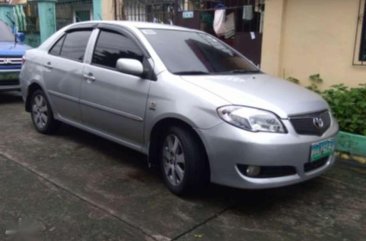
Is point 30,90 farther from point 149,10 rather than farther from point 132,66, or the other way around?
point 149,10

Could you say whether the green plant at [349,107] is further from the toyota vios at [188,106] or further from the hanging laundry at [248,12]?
the hanging laundry at [248,12]

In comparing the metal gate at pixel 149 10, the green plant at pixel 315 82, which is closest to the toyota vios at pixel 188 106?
the green plant at pixel 315 82

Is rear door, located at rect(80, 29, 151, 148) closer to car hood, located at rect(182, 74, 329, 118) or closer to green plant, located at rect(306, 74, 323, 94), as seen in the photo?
car hood, located at rect(182, 74, 329, 118)

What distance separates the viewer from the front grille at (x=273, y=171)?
343cm

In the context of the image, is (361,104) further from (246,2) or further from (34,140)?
(34,140)

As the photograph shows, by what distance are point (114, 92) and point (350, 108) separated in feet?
10.2

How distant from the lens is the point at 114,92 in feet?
14.4

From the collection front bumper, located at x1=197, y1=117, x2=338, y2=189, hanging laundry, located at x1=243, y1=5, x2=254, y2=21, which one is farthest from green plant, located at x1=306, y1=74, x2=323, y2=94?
front bumper, located at x1=197, y1=117, x2=338, y2=189

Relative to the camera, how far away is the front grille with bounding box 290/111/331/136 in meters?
3.53

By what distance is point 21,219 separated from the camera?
11.1 feet

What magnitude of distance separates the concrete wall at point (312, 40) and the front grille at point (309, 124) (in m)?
2.86

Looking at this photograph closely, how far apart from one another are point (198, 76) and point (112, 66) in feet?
3.50

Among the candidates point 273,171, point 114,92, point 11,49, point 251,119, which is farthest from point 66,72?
point 11,49

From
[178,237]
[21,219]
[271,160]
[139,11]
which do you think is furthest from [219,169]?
[139,11]
